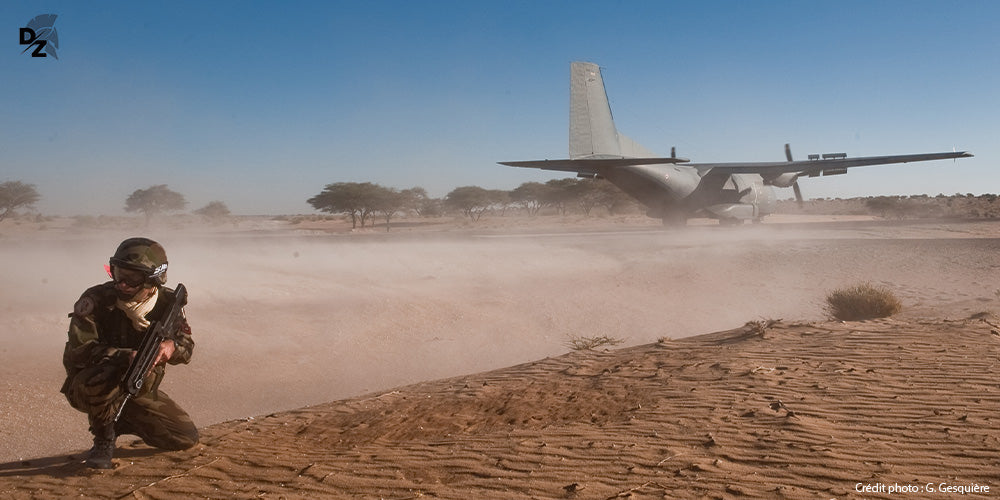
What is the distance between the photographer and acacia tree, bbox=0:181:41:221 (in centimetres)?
5117

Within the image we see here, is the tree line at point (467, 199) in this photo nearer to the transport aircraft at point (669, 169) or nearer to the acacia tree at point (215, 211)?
the acacia tree at point (215, 211)

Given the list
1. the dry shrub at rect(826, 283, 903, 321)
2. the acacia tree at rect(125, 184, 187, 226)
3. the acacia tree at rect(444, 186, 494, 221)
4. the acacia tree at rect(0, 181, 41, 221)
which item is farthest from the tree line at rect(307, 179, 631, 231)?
the dry shrub at rect(826, 283, 903, 321)

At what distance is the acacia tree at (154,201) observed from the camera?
6075 cm

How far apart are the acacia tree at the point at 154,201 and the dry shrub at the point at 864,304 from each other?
204 feet

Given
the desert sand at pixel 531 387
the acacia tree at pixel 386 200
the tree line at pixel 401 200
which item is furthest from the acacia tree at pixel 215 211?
the desert sand at pixel 531 387

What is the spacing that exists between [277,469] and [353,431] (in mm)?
1236

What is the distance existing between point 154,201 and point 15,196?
1096 centimetres

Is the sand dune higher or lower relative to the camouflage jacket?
lower

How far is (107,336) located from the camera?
5000mm

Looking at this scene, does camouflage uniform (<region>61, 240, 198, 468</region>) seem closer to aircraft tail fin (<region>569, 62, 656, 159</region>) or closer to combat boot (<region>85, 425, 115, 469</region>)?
combat boot (<region>85, 425, 115, 469</region>)

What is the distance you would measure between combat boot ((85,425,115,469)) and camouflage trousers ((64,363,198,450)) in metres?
0.05

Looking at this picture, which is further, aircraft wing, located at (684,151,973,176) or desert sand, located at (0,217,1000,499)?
aircraft wing, located at (684,151,973,176)

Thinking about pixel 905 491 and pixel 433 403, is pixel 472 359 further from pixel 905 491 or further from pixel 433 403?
pixel 905 491

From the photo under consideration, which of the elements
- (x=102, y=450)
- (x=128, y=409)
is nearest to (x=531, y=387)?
(x=128, y=409)
